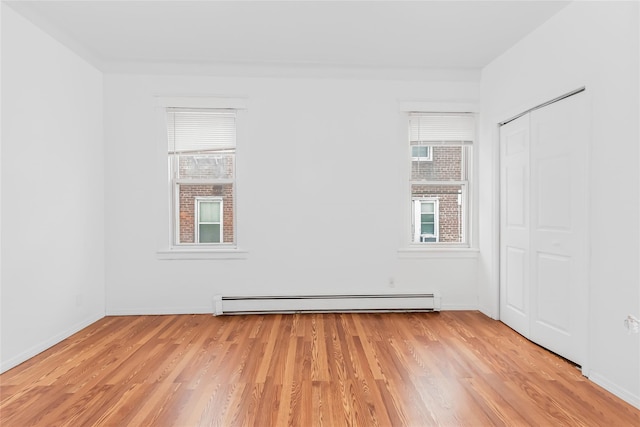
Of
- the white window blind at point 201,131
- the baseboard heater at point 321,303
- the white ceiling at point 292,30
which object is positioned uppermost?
the white ceiling at point 292,30

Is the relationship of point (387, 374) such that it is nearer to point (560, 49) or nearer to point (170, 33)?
point (560, 49)

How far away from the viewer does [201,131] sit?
13.4 feet

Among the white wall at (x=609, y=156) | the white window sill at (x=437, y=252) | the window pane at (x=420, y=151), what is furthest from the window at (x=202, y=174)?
the white wall at (x=609, y=156)

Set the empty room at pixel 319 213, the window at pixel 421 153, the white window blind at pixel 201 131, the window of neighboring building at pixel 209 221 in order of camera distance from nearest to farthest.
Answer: the empty room at pixel 319 213 → the white window blind at pixel 201 131 → the window of neighboring building at pixel 209 221 → the window at pixel 421 153

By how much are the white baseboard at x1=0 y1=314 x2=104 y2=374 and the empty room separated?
0.02m

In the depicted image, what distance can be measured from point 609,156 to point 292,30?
9.19 ft

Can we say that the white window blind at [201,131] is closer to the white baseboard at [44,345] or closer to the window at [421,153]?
the white baseboard at [44,345]

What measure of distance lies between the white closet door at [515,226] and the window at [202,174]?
3143 millimetres

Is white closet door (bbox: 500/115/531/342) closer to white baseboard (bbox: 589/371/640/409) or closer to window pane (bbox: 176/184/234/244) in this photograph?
white baseboard (bbox: 589/371/640/409)

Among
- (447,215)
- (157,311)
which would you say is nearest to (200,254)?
(157,311)

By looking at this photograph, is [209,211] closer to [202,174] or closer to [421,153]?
[202,174]

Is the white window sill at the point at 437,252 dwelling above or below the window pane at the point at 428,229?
below

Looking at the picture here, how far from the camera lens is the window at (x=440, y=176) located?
4.24m

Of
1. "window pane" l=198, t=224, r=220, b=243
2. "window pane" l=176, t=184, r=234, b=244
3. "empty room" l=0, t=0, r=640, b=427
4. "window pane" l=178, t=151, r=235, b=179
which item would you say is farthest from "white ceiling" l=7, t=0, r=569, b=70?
"window pane" l=198, t=224, r=220, b=243
